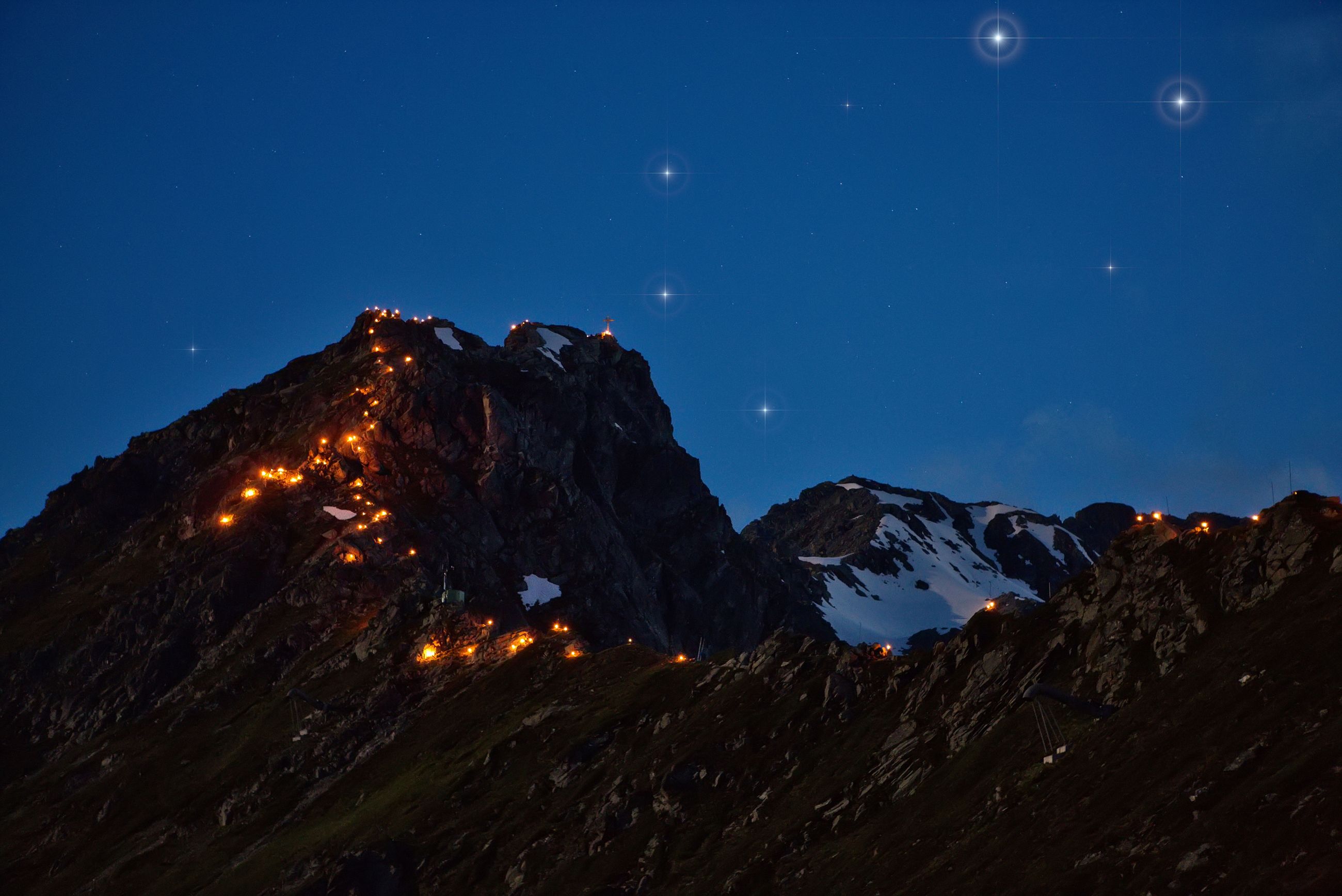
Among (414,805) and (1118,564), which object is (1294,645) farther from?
(414,805)

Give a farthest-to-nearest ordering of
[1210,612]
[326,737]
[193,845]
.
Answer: [326,737] < [193,845] < [1210,612]

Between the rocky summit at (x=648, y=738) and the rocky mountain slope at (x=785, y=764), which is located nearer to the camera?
the rocky mountain slope at (x=785, y=764)

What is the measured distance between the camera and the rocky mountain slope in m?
50.8

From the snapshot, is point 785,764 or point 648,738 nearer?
point 785,764

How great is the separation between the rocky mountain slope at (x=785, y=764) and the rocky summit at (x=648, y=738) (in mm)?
259

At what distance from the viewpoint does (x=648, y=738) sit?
102688 millimetres

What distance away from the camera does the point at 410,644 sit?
156 metres

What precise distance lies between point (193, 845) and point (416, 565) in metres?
58.7

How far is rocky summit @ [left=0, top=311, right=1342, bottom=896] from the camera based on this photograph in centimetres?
5284

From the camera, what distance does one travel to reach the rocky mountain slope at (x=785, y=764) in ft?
167

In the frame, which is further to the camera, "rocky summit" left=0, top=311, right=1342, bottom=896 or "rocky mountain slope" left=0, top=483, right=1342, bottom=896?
"rocky summit" left=0, top=311, right=1342, bottom=896

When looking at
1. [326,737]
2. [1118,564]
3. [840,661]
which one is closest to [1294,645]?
[1118,564]

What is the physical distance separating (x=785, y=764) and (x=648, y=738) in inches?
787

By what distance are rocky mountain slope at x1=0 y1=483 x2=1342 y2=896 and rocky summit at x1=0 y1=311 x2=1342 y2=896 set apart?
26cm
